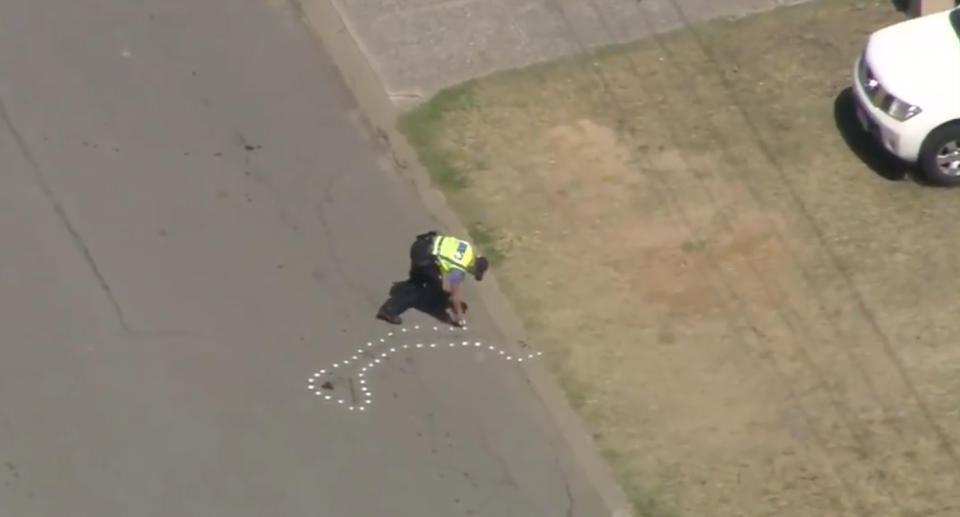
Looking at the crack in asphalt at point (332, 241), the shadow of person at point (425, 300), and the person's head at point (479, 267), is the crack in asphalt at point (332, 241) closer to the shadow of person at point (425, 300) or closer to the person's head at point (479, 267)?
the shadow of person at point (425, 300)

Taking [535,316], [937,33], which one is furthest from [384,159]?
[937,33]

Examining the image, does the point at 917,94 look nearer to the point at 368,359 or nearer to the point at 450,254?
the point at 450,254

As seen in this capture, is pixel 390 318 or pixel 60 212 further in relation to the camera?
pixel 60 212

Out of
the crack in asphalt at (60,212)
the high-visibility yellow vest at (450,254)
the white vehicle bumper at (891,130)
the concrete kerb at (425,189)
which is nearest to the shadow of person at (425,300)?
the concrete kerb at (425,189)

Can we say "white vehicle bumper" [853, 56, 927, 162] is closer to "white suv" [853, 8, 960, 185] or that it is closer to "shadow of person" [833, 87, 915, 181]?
"white suv" [853, 8, 960, 185]

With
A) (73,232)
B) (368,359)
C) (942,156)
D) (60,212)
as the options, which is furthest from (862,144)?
(60,212)

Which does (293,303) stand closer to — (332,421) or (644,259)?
(332,421)
